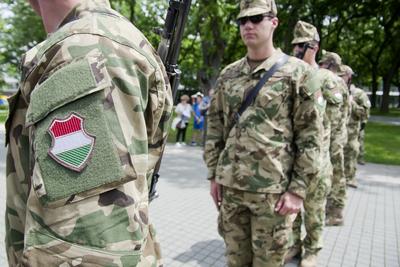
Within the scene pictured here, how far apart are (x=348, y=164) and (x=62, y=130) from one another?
6265mm

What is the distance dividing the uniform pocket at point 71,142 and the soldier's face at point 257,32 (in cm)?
167

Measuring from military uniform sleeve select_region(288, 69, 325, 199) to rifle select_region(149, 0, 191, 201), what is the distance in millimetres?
985

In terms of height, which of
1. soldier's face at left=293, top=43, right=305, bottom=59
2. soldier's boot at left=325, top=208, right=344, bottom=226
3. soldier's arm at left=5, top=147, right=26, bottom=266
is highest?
soldier's face at left=293, top=43, right=305, bottom=59

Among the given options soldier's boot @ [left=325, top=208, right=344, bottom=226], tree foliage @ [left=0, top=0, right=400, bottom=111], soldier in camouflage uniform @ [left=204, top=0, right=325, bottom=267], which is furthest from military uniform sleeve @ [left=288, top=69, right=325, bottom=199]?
soldier's boot @ [left=325, top=208, right=344, bottom=226]

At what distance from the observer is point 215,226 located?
4.63 m

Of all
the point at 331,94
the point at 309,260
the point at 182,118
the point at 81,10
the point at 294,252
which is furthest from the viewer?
the point at 182,118

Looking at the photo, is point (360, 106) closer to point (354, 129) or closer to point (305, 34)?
point (354, 129)

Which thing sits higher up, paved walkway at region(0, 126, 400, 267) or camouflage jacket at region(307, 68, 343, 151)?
camouflage jacket at region(307, 68, 343, 151)

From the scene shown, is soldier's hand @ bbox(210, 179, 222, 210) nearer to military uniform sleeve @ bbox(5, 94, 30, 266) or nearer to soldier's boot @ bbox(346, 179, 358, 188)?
military uniform sleeve @ bbox(5, 94, 30, 266)

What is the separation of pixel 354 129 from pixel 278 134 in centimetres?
481

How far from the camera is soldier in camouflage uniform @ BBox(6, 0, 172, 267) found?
0.81 metres

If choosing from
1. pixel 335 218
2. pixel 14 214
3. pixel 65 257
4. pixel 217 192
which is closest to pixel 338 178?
pixel 335 218

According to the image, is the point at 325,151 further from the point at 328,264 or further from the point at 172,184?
the point at 172,184

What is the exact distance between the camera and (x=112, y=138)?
83 centimetres
